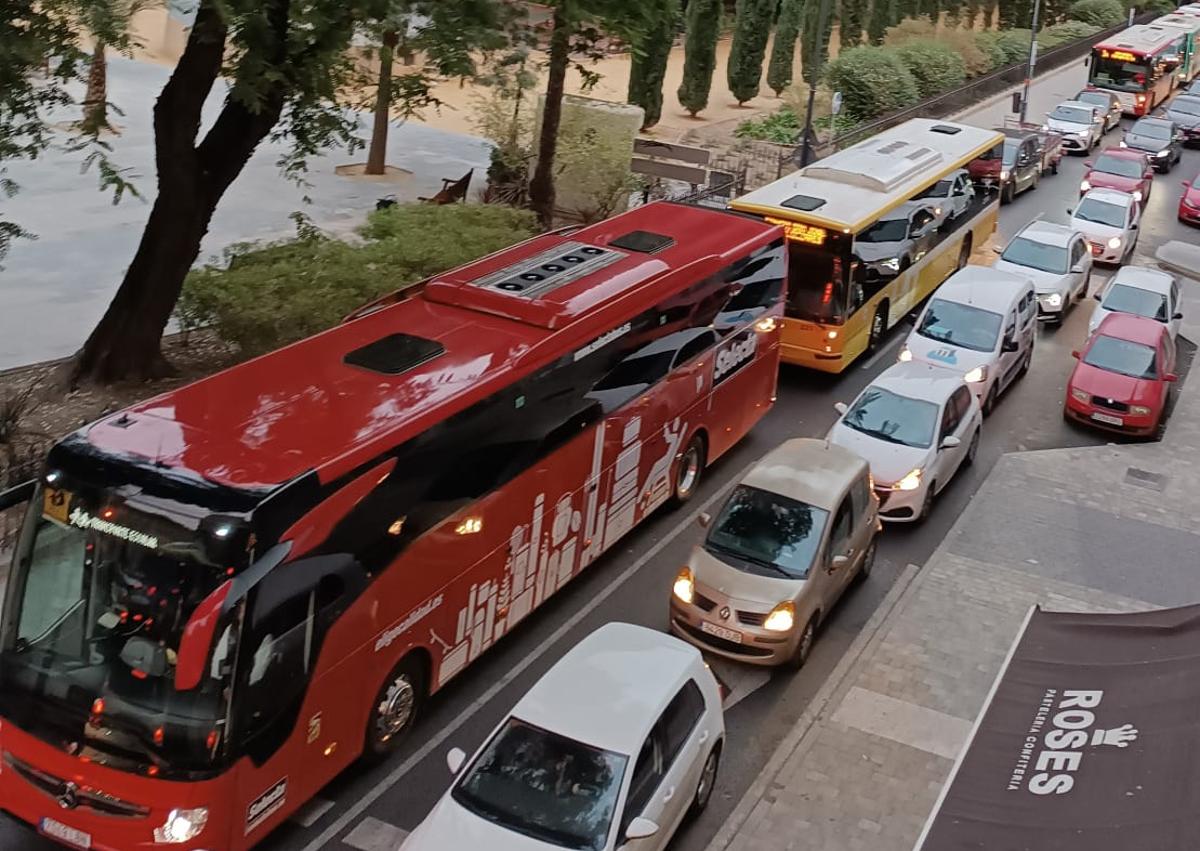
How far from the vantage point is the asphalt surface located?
1051 cm

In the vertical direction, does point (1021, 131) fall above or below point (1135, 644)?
above

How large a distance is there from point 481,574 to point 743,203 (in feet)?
33.8

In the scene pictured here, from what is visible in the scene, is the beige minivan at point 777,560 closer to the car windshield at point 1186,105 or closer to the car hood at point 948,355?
the car hood at point 948,355

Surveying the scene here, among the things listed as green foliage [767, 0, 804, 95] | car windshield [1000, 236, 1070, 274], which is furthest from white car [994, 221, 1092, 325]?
green foliage [767, 0, 804, 95]

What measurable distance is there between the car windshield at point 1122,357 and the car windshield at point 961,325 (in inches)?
65.1

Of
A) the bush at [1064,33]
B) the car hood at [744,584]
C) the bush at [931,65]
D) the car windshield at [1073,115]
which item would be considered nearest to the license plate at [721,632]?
the car hood at [744,584]

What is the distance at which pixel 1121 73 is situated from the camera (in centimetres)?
5028

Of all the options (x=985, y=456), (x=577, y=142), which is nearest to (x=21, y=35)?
(x=985, y=456)

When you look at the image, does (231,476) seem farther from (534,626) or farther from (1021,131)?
(1021,131)

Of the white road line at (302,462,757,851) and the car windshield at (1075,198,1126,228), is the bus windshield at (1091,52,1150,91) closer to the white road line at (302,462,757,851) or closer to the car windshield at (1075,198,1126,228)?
the car windshield at (1075,198,1126,228)

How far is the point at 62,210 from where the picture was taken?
27.0 meters

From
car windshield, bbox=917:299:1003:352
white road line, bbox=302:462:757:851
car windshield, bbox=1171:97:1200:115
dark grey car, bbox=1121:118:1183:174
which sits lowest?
white road line, bbox=302:462:757:851

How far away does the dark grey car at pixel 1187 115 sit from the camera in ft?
153

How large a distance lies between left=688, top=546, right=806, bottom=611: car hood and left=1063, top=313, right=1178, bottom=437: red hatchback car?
362 inches
